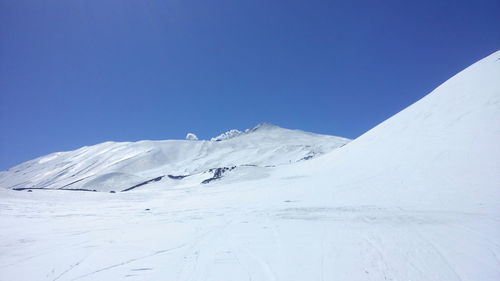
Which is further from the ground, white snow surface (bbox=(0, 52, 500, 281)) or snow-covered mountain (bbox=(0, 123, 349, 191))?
snow-covered mountain (bbox=(0, 123, 349, 191))

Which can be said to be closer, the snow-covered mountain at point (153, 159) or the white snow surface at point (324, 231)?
the white snow surface at point (324, 231)

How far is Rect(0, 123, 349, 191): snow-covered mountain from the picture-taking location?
69.6 meters

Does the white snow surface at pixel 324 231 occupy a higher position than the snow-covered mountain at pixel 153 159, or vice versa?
the snow-covered mountain at pixel 153 159

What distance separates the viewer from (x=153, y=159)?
94.2 metres

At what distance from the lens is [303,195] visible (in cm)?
1652

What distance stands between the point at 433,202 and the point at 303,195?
22.9ft

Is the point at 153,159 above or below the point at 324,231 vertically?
above

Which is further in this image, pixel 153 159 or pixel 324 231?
pixel 153 159

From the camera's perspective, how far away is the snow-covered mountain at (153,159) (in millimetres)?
69562

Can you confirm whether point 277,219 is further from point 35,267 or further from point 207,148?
point 207,148

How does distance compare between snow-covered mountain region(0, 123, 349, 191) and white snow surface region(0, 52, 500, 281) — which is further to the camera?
snow-covered mountain region(0, 123, 349, 191)

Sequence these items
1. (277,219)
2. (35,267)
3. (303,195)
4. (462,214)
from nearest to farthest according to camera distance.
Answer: (35,267)
(462,214)
(277,219)
(303,195)

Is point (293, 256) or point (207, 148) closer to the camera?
point (293, 256)

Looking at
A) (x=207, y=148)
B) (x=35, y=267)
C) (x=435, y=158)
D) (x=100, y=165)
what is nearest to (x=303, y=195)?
(x=435, y=158)
